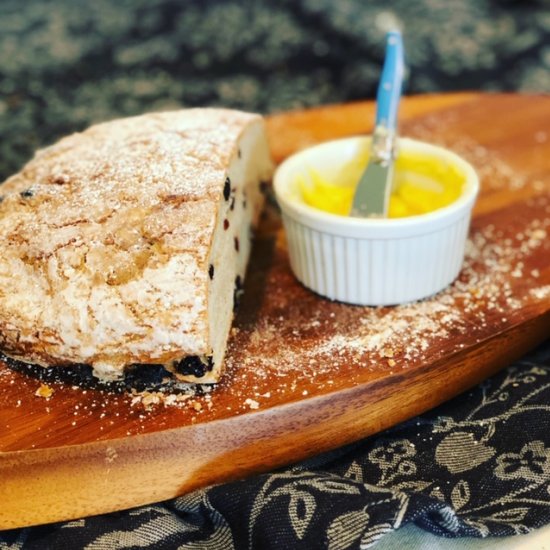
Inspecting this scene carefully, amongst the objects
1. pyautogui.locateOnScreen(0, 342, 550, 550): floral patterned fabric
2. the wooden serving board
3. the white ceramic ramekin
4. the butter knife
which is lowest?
pyautogui.locateOnScreen(0, 342, 550, 550): floral patterned fabric

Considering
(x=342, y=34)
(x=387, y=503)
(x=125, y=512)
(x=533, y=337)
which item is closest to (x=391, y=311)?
(x=533, y=337)

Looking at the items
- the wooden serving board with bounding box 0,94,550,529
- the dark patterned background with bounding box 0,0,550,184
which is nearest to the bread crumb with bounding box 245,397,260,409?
the wooden serving board with bounding box 0,94,550,529

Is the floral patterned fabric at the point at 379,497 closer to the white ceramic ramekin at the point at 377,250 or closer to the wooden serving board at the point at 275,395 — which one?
the wooden serving board at the point at 275,395

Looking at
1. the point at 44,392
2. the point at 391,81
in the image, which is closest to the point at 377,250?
the point at 391,81

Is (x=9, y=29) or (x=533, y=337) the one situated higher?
(x=9, y=29)

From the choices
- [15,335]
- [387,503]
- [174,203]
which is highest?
[174,203]

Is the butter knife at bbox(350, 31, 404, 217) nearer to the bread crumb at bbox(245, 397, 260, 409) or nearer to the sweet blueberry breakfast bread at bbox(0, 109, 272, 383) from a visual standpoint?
the sweet blueberry breakfast bread at bbox(0, 109, 272, 383)

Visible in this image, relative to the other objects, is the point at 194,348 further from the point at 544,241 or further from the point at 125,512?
the point at 544,241
